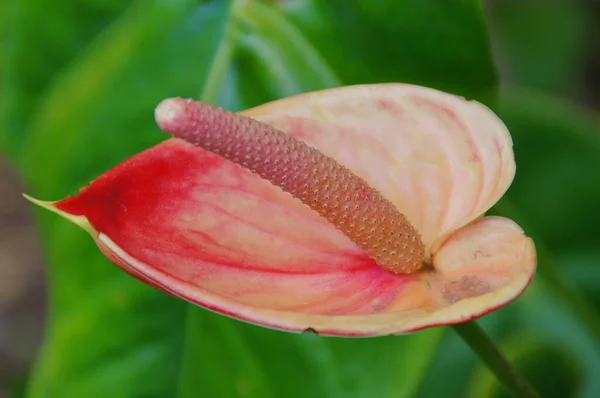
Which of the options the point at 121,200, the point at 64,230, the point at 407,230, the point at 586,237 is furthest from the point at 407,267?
the point at 586,237

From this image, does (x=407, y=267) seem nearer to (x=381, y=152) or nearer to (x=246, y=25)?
(x=381, y=152)

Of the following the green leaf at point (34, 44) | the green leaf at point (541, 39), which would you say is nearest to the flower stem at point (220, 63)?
the green leaf at point (34, 44)

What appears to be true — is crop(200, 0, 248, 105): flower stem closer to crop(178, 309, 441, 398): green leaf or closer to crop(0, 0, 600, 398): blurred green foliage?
crop(0, 0, 600, 398): blurred green foliage

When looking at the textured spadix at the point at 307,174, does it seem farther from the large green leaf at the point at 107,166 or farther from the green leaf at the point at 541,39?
the green leaf at the point at 541,39

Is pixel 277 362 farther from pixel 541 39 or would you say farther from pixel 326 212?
pixel 541 39

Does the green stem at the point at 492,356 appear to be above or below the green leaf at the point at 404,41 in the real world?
below

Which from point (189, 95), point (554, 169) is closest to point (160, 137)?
point (189, 95)

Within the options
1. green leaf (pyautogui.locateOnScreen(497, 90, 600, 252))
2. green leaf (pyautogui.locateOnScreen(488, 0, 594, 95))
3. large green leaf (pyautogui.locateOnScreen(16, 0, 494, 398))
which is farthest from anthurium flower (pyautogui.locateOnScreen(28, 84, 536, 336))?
green leaf (pyautogui.locateOnScreen(488, 0, 594, 95))
